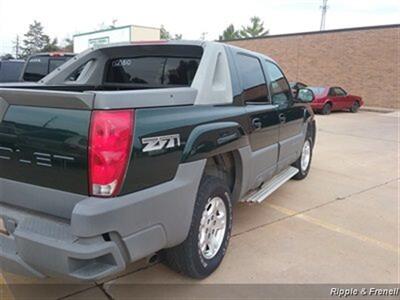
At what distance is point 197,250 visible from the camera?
3.23m

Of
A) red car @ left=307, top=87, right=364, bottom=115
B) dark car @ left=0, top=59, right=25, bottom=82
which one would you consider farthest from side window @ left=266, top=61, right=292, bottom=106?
red car @ left=307, top=87, right=364, bottom=115

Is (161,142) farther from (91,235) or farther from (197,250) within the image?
(197,250)

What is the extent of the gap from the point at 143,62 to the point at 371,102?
2323 centimetres

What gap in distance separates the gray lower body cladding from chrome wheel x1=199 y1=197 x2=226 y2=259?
1.83ft

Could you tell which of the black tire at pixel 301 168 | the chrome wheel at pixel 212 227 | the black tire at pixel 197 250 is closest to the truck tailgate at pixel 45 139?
the black tire at pixel 197 250

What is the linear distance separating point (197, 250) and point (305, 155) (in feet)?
13.0

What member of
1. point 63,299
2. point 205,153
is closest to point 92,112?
point 205,153

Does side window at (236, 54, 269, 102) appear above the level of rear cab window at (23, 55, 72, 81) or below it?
above

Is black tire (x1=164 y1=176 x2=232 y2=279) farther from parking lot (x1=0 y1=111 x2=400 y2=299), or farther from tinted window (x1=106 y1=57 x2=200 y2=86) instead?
tinted window (x1=106 y1=57 x2=200 y2=86)

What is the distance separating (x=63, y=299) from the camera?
3.09 meters

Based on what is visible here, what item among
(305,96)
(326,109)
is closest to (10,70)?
(305,96)

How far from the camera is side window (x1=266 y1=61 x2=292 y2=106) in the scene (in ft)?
16.3

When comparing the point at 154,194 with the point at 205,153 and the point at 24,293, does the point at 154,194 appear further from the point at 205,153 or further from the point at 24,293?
the point at 24,293

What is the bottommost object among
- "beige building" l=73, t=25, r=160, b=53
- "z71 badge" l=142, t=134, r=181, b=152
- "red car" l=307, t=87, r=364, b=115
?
"red car" l=307, t=87, r=364, b=115
